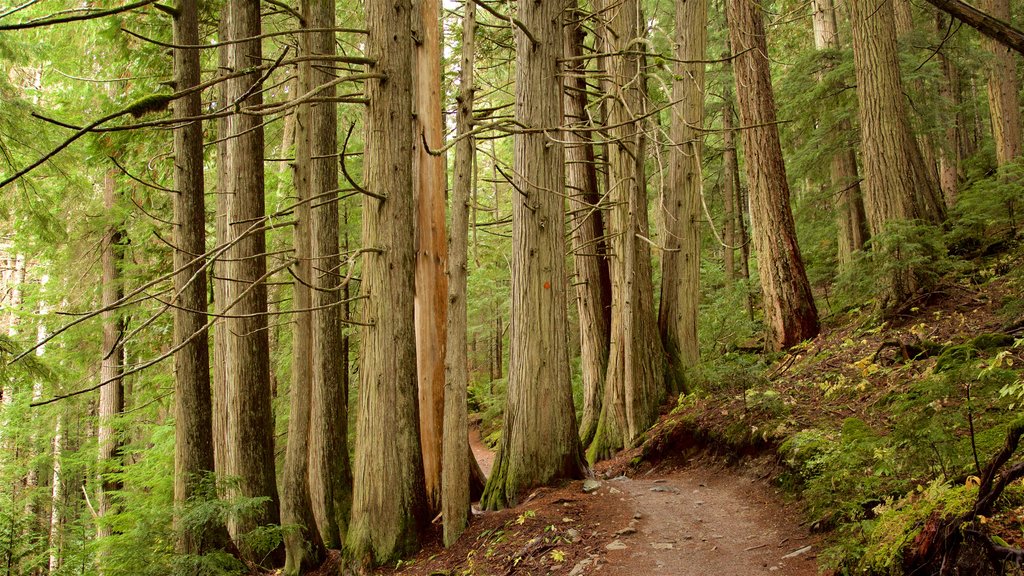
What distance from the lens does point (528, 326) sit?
6.79 meters

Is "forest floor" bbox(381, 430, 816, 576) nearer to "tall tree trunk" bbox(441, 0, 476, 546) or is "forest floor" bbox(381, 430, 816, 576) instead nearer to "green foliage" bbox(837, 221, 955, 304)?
"tall tree trunk" bbox(441, 0, 476, 546)

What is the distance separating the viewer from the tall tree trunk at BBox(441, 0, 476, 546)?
5906mm

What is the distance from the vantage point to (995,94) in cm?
1399

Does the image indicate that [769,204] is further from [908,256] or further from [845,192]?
[845,192]

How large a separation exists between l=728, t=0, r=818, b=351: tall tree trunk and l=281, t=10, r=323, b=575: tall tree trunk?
6902 millimetres

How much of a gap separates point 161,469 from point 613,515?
7.31 m

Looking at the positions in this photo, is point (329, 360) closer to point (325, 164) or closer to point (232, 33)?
point (325, 164)

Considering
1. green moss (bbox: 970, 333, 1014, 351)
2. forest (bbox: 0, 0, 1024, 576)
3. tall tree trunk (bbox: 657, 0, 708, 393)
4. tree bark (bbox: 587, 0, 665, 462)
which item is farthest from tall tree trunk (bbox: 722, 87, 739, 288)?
green moss (bbox: 970, 333, 1014, 351)

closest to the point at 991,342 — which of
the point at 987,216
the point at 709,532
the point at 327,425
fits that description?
the point at 709,532

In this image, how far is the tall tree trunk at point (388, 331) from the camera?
20.5 ft

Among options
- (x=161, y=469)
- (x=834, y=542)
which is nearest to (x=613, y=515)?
(x=834, y=542)

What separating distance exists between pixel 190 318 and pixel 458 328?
3.32 metres

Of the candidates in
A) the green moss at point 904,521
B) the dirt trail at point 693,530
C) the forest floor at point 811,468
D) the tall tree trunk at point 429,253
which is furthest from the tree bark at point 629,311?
the green moss at point 904,521

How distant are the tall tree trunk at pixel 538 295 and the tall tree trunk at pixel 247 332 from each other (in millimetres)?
3177
